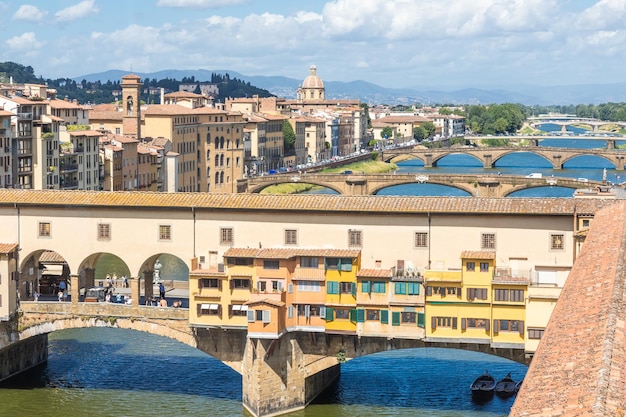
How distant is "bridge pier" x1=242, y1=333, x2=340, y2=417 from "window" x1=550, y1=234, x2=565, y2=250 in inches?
251

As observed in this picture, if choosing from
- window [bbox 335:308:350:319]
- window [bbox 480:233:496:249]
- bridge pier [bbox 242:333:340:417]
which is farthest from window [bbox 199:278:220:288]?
window [bbox 480:233:496:249]

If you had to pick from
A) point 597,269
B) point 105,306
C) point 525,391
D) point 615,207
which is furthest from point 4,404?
point 525,391

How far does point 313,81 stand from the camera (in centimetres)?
19488

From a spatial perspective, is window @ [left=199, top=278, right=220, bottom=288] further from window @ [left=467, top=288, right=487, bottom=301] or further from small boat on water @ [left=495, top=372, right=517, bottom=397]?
small boat on water @ [left=495, top=372, right=517, bottom=397]

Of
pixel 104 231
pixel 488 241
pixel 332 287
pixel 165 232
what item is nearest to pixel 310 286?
pixel 332 287

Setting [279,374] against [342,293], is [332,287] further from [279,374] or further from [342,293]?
[279,374]

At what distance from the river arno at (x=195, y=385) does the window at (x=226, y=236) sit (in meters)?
4.08

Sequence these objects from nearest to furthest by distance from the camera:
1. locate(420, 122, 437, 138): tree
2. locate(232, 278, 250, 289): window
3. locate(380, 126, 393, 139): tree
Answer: locate(232, 278, 250, 289): window
locate(380, 126, 393, 139): tree
locate(420, 122, 437, 138): tree

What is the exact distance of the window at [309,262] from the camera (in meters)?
30.8

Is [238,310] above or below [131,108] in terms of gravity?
below

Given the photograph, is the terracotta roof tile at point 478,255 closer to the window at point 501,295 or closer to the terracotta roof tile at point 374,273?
the window at point 501,295

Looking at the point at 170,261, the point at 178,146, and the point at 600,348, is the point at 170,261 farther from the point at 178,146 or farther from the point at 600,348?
the point at 600,348

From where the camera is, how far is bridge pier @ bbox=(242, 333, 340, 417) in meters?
29.9

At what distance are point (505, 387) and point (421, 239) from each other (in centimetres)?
462
